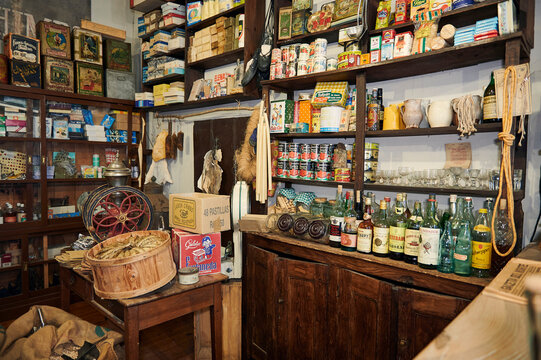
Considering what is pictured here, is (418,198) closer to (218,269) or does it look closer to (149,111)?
(218,269)

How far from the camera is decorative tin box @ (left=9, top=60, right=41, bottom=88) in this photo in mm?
3477

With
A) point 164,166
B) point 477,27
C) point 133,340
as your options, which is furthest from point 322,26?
point 164,166

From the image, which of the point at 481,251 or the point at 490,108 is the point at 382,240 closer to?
the point at 481,251

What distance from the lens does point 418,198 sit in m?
2.28

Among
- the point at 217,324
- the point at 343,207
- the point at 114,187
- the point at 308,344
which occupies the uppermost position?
the point at 114,187

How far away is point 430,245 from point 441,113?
781mm

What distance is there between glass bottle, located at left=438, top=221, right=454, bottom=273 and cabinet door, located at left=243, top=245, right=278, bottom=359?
106 cm

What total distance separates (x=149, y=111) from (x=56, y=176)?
1.41 meters

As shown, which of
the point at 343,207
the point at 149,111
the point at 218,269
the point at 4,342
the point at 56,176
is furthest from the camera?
the point at 149,111

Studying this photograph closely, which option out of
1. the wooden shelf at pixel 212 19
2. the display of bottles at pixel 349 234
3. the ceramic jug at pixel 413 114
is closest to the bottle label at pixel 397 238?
the display of bottles at pixel 349 234

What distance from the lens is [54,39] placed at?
12.4ft

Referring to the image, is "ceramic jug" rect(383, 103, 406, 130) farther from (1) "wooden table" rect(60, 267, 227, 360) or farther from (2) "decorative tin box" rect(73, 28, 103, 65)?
(2) "decorative tin box" rect(73, 28, 103, 65)

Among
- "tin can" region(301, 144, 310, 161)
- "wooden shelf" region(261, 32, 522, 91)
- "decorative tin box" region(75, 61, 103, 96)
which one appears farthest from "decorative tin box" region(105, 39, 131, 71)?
"tin can" region(301, 144, 310, 161)

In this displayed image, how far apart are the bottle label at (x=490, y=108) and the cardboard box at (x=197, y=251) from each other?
1660mm
